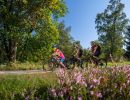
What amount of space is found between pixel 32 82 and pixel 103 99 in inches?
87.3

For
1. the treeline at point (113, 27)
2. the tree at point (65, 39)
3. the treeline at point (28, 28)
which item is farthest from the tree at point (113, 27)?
the treeline at point (28, 28)

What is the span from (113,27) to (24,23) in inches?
1706

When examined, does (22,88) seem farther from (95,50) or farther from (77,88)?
(95,50)

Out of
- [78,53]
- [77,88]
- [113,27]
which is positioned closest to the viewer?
[77,88]

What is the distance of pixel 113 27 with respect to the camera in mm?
83750

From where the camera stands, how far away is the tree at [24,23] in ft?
139

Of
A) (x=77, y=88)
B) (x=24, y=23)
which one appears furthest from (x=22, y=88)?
(x=24, y=23)

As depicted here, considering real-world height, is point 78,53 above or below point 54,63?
above

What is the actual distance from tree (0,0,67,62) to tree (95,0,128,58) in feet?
123

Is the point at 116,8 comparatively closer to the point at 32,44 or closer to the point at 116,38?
the point at 116,38

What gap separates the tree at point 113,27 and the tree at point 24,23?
123 feet

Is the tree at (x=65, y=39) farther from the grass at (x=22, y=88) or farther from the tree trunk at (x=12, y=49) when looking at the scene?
the grass at (x=22, y=88)

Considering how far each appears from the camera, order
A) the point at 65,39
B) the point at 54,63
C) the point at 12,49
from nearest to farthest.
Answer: the point at 54,63, the point at 12,49, the point at 65,39

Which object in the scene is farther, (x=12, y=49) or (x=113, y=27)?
(x=113, y=27)
